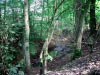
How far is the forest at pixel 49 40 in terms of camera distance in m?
8.07

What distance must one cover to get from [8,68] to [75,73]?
2.57 m

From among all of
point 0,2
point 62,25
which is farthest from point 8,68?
point 62,25

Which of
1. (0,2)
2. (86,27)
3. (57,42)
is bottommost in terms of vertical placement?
(57,42)

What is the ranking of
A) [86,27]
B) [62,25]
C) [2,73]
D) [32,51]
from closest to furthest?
[2,73]
[32,51]
[86,27]
[62,25]

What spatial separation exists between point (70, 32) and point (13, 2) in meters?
7.43

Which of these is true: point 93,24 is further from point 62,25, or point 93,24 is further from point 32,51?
point 62,25

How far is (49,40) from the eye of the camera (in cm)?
824

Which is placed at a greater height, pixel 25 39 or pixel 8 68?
pixel 25 39

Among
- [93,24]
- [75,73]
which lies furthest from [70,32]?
[75,73]

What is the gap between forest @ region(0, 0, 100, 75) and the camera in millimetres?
8070

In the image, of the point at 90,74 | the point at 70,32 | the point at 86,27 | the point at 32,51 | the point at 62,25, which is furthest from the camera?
the point at 62,25

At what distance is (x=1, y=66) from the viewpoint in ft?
25.5

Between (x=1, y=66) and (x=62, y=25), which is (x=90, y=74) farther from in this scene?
(x=62, y=25)

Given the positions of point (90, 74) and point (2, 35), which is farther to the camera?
point (2, 35)
